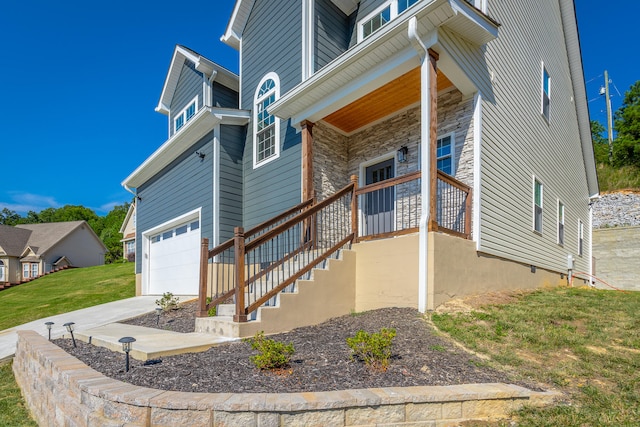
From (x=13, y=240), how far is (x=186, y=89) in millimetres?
25876

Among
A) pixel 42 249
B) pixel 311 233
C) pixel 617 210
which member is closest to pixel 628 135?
pixel 617 210

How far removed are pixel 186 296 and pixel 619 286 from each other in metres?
15.5

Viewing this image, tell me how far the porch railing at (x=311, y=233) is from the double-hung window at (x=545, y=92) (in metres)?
5.50

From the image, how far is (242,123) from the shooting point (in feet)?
31.0

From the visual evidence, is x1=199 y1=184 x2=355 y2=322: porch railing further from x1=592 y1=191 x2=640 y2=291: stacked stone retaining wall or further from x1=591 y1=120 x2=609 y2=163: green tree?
x1=591 y1=120 x2=609 y2=163: green tree

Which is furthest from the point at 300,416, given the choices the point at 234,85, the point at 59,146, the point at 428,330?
the point at 59,146

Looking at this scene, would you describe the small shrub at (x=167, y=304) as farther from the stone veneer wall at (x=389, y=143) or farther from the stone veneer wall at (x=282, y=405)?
the stone veneer wall at (x=282, y=405)

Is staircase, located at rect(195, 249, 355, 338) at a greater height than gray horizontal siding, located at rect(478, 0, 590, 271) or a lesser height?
lesser

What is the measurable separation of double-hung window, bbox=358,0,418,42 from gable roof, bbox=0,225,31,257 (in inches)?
Answer: 1221

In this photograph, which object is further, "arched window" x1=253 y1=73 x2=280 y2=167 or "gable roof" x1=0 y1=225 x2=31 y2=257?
"gable roof" x1=0 y1=225 x2=31 y2=257

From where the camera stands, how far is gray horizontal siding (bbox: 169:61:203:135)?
1120cm

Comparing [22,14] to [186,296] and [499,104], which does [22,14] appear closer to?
[186,296]

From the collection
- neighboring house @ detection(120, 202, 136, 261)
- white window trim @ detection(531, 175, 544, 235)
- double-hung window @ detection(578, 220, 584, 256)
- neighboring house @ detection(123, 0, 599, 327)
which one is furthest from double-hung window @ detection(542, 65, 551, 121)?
neighboring house @ detection(120, 202, 136, 261)

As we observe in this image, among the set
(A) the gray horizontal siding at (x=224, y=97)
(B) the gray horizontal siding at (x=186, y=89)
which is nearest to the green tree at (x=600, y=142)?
(A) the gray horizontal siding at (x=224, y=97)
